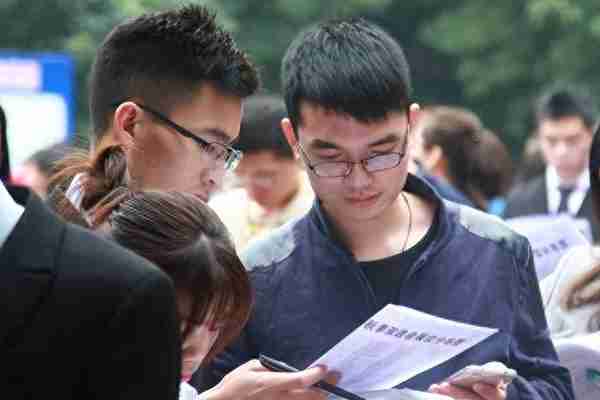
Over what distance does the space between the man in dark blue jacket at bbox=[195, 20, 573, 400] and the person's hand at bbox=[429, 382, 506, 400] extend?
0.13m

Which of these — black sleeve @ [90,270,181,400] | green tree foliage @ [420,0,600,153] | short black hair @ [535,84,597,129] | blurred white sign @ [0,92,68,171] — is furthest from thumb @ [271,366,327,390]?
green tree foliage @ [420,0,600,153]

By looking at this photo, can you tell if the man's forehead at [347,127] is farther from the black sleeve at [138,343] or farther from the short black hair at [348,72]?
the black sleeve at [138,343]

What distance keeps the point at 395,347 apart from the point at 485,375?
0.63 feet

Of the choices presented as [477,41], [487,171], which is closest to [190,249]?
[487,171]

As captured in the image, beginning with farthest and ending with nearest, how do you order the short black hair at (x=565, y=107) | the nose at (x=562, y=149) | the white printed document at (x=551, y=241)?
the short black hair at (x=565, y=107), the nose at (x=562, y=149), the white printed document at (x=551, y=241)

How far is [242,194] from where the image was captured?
6.21m

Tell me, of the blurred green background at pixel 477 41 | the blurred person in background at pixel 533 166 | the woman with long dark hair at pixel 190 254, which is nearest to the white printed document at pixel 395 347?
the woman with long dark hair at pixel 190 254

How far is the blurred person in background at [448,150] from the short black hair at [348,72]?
430 centimetres

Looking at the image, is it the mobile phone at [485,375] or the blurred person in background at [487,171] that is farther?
the blurred person in background at [487,171]

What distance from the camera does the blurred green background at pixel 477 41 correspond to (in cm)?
2839

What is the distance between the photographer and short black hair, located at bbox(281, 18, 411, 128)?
11.5ft

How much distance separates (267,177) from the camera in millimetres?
6293

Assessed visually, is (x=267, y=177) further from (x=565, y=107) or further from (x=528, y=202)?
(x=565, y=107)

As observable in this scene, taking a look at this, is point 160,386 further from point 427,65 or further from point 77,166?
point 427,65
